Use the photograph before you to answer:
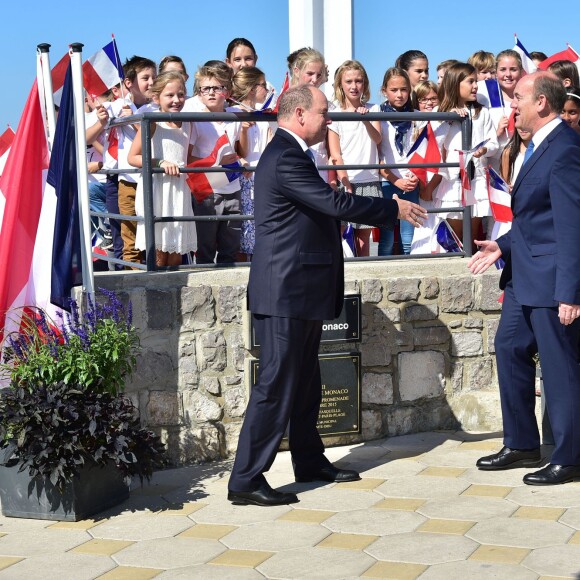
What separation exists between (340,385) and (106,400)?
5.79ft

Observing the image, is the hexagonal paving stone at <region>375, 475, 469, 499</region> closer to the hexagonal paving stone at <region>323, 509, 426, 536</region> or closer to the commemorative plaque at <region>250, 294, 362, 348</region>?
the hexagonal paving stone at <region>323, 509, 426, 536</region>

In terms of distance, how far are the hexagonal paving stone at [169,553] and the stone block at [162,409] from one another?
4.93 ft

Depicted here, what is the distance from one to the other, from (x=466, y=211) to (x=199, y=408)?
7.24 feet

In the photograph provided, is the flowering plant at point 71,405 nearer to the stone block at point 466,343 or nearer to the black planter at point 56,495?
the black planter at point 56,495

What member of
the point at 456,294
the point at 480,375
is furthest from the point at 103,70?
the point at 480,375

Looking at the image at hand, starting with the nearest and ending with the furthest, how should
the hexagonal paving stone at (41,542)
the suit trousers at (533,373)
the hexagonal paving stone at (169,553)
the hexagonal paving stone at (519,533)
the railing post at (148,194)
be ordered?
the hexagonal paving stone at (169,553) → the hexagonal paving stone at (519,533) → the hexagonal paving stone at (41,542) → the suit trousers at (533,373) → the railing post at (148,194)

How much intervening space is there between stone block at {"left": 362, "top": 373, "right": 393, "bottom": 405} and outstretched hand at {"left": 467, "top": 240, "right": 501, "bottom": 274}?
3.99 feet

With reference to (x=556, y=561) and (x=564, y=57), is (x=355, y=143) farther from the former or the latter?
(x=556, y=561)

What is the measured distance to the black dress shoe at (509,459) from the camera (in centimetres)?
654

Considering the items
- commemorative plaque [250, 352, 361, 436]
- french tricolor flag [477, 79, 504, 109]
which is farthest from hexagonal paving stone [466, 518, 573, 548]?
french tricolor flag [477, 79, 504, 109]

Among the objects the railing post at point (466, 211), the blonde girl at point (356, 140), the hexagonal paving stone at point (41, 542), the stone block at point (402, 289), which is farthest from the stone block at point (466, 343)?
the hexagonal paving stone at point (41, 542)

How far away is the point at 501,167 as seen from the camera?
26.6ft

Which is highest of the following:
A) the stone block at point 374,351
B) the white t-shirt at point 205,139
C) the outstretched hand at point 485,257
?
the white t-shirt at point 205,139

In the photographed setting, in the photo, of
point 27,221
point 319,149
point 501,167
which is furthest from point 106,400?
point 501,167
